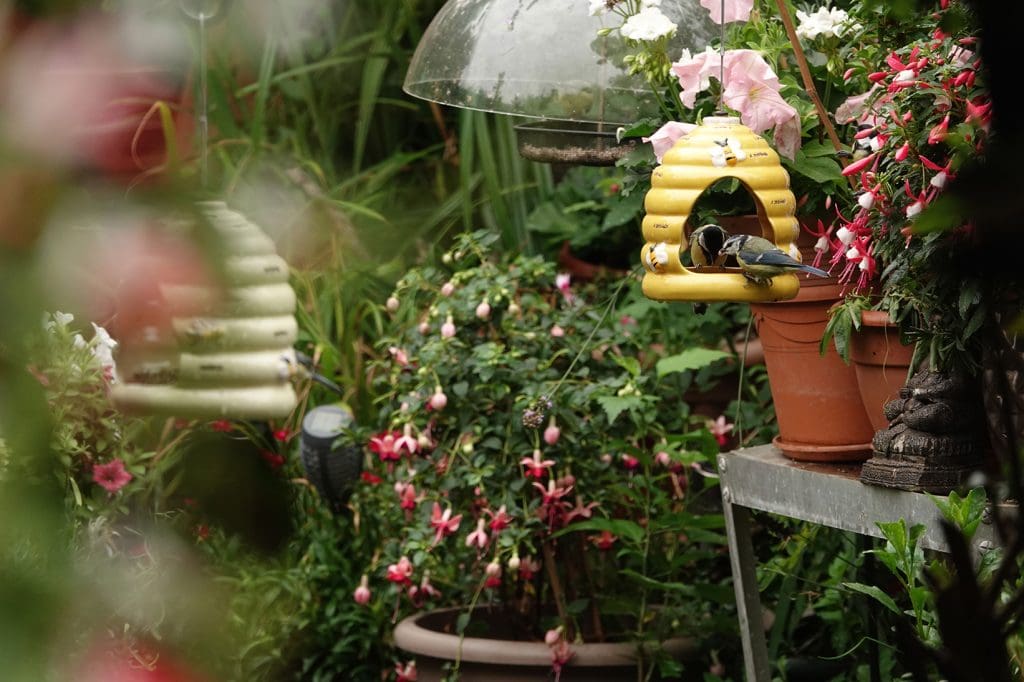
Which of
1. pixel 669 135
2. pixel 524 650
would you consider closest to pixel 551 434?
pixel 524 650

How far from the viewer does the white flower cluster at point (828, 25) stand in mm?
1613

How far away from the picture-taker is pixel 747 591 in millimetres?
1819

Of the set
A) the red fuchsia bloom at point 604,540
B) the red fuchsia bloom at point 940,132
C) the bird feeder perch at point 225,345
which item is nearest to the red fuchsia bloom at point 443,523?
the red fuchsia bloom at point 604,540

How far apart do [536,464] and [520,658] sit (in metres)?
0.34

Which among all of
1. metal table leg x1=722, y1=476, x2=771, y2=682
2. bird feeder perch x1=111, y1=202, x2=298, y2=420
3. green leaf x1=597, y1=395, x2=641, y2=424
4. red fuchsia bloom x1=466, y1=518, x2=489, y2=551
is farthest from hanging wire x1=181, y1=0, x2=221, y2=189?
red fuchsia bloom x1=466, y1=518, x2=489, y2=551

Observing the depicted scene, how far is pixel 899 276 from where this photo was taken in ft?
4.80

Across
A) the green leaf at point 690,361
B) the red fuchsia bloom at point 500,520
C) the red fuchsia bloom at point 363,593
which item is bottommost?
the red fuchsia bloom at point 363,593

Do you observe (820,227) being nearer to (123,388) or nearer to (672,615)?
(672,615)

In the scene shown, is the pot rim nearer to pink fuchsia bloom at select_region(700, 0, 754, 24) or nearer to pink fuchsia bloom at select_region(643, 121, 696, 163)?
pink fuchsia bloom at select_region(643, 121, 696, 163)

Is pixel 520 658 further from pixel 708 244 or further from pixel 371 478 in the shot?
pixel 708 244

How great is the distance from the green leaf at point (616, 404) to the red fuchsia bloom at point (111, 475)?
2.59ft

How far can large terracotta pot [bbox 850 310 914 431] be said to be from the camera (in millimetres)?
1548

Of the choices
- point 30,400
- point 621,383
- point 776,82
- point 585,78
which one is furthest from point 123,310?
point 621,383

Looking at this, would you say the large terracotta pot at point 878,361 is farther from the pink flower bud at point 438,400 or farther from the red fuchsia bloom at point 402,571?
the red fuchsia bloom at point 402,571
